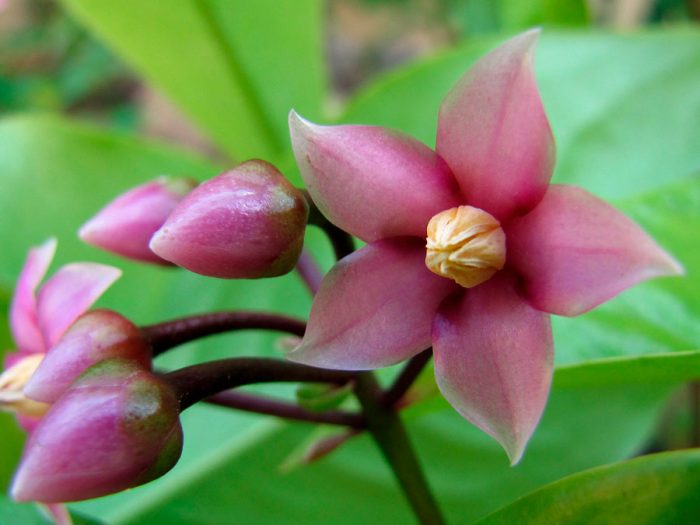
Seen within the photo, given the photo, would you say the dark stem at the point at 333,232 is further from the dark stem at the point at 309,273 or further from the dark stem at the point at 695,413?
the dark stem at the point at 695,413

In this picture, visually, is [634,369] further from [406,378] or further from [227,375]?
[227,375]

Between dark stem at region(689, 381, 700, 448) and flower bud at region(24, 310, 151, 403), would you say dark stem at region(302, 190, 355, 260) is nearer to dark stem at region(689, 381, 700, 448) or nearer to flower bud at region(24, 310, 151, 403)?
flower bud at region(24, 310, 151, 403)

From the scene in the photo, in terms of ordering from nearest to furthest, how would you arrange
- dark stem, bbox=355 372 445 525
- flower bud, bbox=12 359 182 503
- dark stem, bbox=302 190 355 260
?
flower bud, bbox=12 359 182 503
dark stem, bbox=302 190 355 260
dark stem, bbox=355 372 445 525

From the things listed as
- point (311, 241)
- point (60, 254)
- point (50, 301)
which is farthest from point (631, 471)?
point (60, 254)

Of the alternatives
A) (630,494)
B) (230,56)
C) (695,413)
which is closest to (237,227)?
(630,494)

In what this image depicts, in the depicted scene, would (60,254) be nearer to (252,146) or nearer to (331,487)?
(252,146)

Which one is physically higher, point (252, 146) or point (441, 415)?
point (252, 146)

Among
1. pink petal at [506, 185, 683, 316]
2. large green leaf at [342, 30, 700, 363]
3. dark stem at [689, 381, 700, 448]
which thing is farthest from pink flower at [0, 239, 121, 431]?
dark stem at [689, 381, 700, 448]
